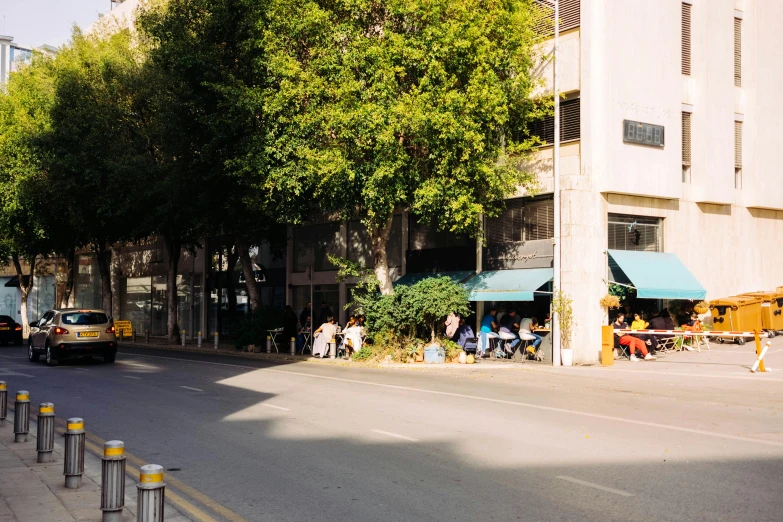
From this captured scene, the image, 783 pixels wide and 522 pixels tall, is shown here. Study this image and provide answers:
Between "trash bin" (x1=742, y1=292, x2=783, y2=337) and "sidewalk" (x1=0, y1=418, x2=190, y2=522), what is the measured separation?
2399 cm

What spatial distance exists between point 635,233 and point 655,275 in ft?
5.84

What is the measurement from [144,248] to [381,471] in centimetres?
4457

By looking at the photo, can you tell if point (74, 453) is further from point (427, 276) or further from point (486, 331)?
point (427, 276)

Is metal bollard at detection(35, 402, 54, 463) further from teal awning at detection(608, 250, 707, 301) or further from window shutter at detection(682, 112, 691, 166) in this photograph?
window shutter at detection(682, 112, 691, 166)

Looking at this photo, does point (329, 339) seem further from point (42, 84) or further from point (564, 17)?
point (42, 84)

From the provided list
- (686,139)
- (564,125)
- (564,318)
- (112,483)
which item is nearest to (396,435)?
(112,483)

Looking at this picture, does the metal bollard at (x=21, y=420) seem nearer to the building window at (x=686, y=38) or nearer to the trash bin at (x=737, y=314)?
the trash bin at (x=737, y=314)

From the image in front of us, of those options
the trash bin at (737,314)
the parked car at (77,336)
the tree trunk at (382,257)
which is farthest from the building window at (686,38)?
the parked car at (77,336)

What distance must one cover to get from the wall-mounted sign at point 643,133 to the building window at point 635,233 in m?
2.45

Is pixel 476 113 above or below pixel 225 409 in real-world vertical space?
above

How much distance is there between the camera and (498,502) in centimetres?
740

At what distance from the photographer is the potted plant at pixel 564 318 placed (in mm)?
25266

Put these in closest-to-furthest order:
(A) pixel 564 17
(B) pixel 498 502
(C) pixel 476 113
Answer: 1. (B) pixel 498 502
2. (C) pixel 476 113
3. (A) pixel 564 17

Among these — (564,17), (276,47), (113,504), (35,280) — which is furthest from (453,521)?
(35,280)
